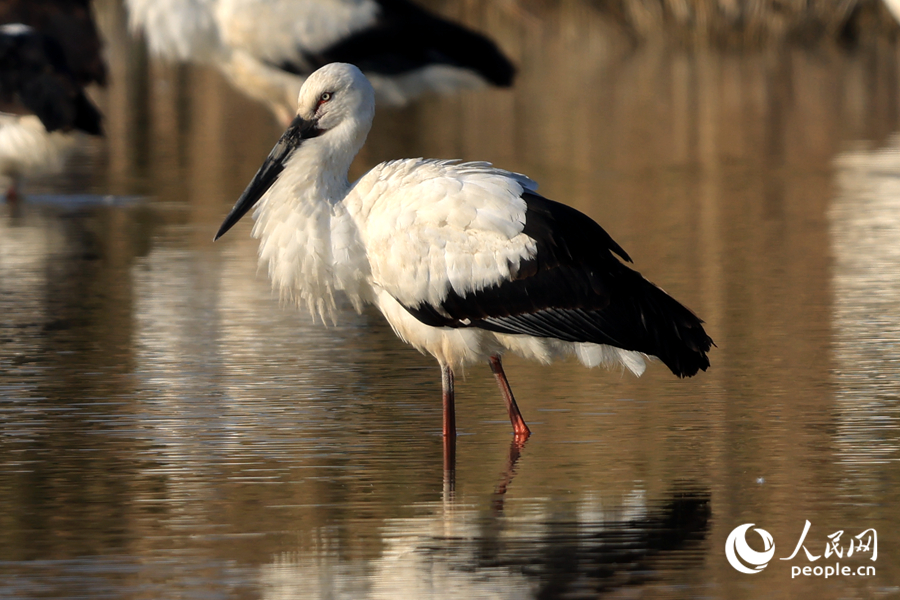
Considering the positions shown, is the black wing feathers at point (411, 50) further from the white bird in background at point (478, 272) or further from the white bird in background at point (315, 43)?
the white bird in background at point (478, 272)

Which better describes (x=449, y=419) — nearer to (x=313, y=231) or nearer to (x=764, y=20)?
(x=313, y=231)

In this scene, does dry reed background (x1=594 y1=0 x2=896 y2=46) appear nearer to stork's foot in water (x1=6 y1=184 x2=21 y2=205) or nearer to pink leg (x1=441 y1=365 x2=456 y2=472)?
stork's foot in water (x1=6 y1=184 x2=21 y2=205)

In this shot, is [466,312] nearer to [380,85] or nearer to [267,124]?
[380,85]

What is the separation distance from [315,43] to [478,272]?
9.34m

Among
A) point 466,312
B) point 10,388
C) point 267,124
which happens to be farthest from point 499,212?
point 267,124

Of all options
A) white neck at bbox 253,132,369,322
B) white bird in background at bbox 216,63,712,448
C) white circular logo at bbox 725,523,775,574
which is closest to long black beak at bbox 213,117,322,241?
white neck at bbox 253,132,369,322

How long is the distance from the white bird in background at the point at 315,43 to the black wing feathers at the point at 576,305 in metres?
9.02

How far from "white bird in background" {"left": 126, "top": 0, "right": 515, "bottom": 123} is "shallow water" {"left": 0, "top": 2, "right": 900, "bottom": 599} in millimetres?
1108

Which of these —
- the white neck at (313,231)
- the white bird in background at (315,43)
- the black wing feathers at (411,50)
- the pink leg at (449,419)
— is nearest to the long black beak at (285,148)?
the white neck at (313,231)

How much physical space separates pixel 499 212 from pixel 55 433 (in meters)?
2.00

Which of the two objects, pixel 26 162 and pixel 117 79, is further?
pixel 117 79

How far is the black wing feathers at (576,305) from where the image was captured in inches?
281

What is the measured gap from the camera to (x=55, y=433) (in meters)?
7.44

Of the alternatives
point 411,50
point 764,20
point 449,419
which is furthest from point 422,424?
point 764,20
